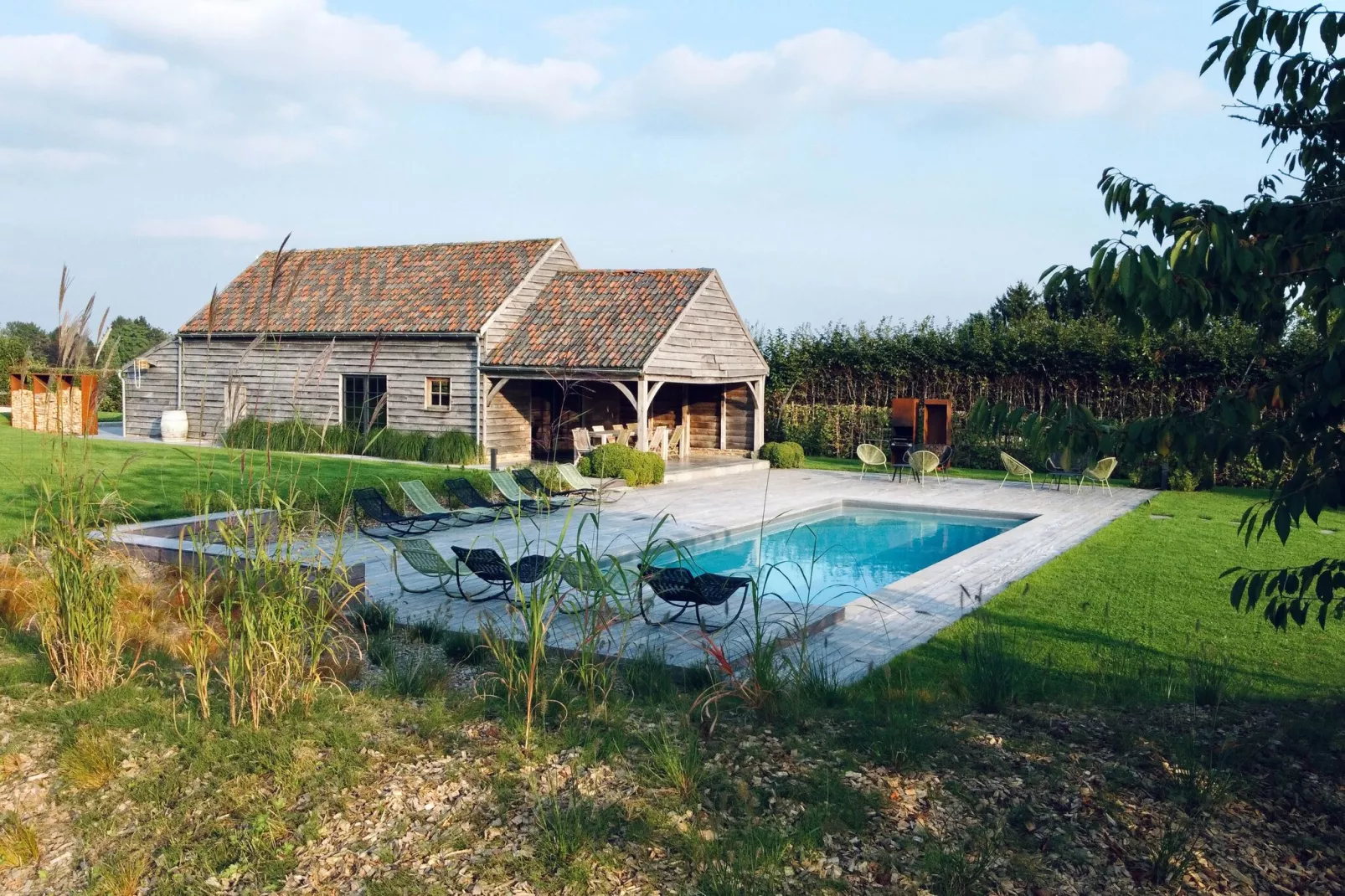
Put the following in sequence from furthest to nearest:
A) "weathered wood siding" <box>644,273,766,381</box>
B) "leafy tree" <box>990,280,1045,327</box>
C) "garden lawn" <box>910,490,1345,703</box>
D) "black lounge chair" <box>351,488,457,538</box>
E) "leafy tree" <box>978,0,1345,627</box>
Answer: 1. "leafy tree" <box>990,280,1045,327</box>
2. "weathered wood siding" <box>644,273,766,381</box>
3. "black lounge chair" <box>351,488,457,538</box>
4. "garden lawn" <box>910,490,1345,703</box>
5. "leafy tree" <box>978,0,1345,627</box>

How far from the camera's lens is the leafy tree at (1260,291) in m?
2.94

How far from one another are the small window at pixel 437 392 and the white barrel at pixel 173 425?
643 cm

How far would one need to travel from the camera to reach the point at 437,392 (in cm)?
2073

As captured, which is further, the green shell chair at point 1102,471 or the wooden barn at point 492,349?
the wooden barn at point 492,349

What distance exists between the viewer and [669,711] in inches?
194

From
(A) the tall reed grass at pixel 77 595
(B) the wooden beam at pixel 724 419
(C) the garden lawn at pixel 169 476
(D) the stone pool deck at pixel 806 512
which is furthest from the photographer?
(B) the wooden beam at pixel 724 419

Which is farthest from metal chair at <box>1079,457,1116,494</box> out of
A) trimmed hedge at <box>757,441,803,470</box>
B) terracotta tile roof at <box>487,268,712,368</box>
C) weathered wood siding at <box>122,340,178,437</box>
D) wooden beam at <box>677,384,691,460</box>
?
weathered wood siding at <box>122,340,178,437</box>

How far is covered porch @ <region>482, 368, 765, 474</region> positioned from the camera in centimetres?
1955

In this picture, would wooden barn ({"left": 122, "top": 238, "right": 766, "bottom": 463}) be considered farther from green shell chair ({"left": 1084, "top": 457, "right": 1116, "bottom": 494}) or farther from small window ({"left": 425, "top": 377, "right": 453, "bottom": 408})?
green shell chair ({"left": 1084, "top": 457, "right": 1116, "bottom": 494})

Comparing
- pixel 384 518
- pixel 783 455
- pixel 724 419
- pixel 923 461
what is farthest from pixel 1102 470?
pixel 384 518

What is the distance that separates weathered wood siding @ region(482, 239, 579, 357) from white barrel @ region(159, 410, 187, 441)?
7966mm

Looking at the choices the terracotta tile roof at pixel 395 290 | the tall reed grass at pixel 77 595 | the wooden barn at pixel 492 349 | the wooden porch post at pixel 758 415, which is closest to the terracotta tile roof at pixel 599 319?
the wooden barn at pixel 492 349

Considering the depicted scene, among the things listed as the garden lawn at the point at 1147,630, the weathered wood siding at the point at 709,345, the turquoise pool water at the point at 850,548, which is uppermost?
the weathered wood siding at the point at 709,345

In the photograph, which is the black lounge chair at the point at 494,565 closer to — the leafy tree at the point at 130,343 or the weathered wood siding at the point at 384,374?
the weathered wood siding at the point at 384,374
